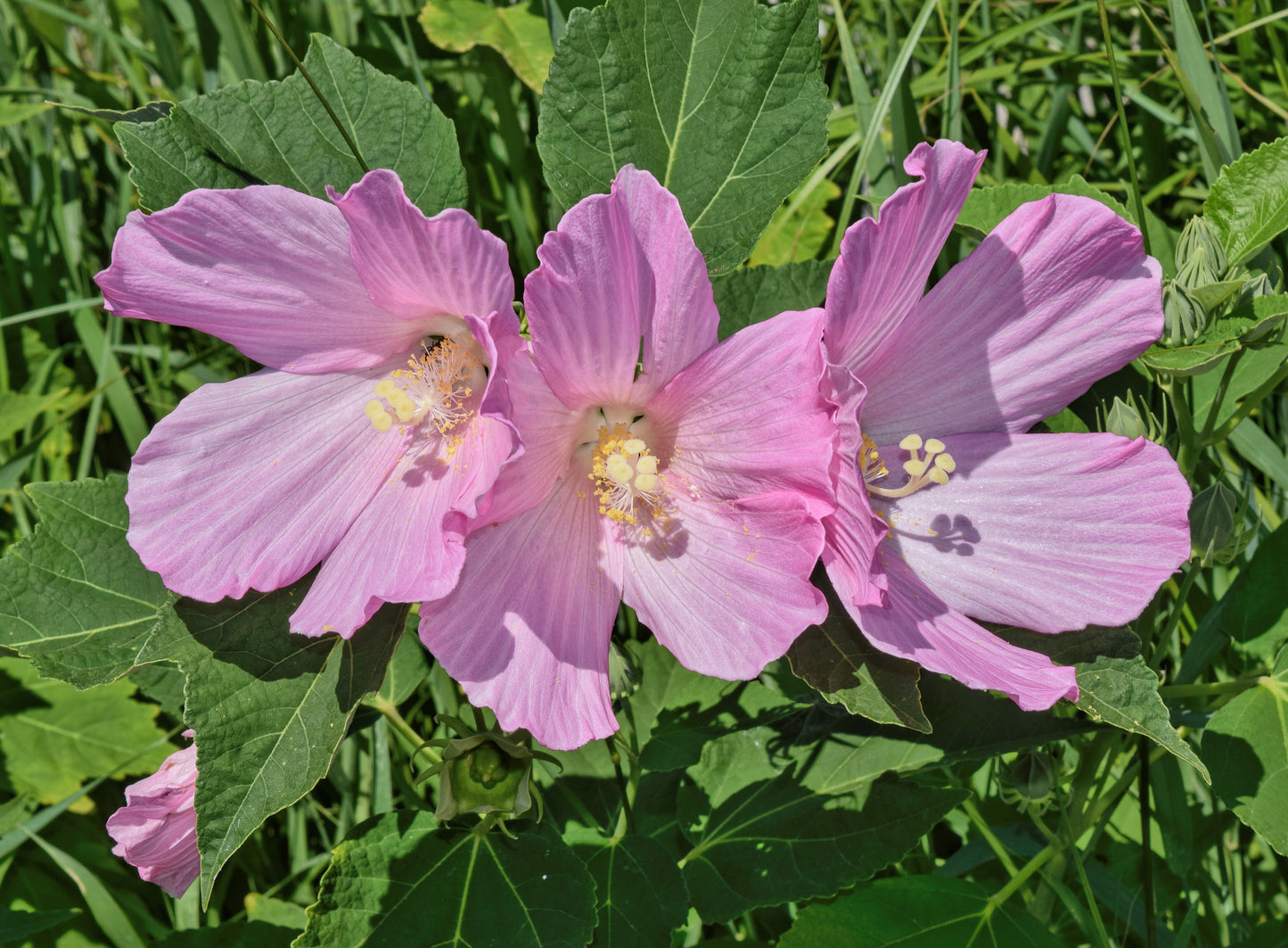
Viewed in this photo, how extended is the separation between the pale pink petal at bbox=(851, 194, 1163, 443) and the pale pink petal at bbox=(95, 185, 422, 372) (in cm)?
63

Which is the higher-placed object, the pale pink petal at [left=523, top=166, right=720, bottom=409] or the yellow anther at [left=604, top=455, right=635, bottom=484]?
the pale pink petal at [left=523, top=166, right=720, bottom=409]

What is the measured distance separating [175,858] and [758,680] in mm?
906

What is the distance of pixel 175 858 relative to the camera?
1.55m

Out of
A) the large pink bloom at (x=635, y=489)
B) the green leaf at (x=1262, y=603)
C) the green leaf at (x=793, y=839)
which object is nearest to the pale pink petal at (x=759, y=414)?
the large pink bloom at (x=635, y=489)

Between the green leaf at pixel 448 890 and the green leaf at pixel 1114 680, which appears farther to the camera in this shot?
the green leaf at pixel 448 890

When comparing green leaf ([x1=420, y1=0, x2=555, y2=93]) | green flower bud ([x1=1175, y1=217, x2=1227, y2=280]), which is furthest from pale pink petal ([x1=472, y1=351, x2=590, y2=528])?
green leaf ([x1=420, y1=0, x2=555, y2=93])

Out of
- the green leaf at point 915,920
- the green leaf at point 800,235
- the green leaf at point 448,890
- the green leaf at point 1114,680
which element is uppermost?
the green leaf at point 1114,680

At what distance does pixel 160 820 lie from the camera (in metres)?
1.50

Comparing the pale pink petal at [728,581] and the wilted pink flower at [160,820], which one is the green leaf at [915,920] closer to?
the pale pink petal at [728,581]

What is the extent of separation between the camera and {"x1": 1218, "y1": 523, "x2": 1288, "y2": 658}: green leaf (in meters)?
1.73

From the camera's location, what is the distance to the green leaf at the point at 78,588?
56.9 inches

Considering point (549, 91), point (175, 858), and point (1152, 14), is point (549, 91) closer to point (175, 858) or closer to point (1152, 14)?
point (175, 858)

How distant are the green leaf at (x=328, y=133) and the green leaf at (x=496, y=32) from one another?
2.95ft

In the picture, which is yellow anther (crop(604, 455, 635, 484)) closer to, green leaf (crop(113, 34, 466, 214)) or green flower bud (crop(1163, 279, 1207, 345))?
green leaf (crop(113, 34, 466, 214))
